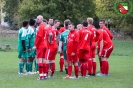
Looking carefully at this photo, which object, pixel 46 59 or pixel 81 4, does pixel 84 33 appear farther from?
pixel 81 4

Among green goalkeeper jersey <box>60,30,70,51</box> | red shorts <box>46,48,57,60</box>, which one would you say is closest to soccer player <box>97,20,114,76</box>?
green goalkeeper jersey <box>60,30,70,51</box>

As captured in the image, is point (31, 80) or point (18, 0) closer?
point (31, 80)

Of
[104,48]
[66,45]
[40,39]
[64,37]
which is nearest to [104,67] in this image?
[104,48]

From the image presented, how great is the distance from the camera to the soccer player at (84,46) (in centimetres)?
1522

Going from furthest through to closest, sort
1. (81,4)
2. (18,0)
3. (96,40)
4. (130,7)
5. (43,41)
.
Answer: (18,0) → (81,4) → (130,7) → (96,40) → (43,41)

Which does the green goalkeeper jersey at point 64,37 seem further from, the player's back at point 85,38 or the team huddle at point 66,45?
the player's back at point 85,38

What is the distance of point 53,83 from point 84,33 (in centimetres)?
260

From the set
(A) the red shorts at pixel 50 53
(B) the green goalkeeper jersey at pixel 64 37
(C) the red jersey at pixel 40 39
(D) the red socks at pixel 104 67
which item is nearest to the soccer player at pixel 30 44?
(B) the green goalkeeper jersey at pixel 64 37

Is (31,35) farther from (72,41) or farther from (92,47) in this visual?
(92,47)

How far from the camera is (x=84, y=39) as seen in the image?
15.3 m

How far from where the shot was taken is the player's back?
1523 cm

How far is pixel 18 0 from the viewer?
74.2 m

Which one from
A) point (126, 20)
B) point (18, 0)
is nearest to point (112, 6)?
point (126, 20)

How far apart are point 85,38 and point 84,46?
316 millimetres
